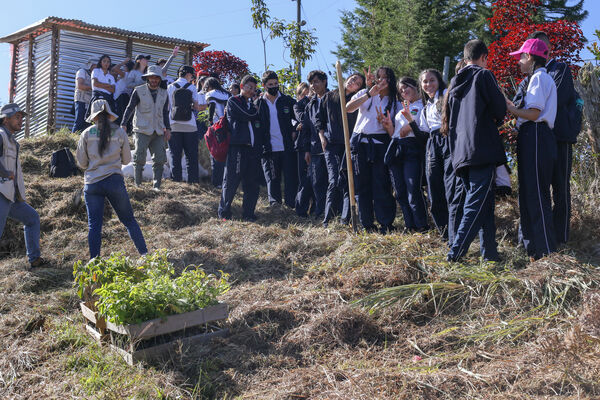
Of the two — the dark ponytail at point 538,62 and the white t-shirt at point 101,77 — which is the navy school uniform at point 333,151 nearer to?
the dark ponytail at point 538,62

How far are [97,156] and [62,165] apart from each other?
396 cm

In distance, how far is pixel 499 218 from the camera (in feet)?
21.0

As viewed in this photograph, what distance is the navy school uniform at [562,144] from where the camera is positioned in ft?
16.9

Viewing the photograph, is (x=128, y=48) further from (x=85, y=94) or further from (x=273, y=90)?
(x=273, y=90)

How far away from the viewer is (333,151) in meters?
7.43

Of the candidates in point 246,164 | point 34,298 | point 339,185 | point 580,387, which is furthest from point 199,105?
point 580,387

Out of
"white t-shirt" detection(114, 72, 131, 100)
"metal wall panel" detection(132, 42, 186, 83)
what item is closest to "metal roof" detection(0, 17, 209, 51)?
"metal wall panel" detection(132, 42, 186, 83)

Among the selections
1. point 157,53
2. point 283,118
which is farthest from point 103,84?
point 157,53

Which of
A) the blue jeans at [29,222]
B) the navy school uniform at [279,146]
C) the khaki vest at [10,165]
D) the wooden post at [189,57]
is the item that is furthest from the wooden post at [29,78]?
the blue jeans at [29,222]

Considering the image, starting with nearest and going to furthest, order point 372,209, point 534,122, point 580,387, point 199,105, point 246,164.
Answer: point 580,387
point 534,122
point 372,209
point 246,164
point 199,105

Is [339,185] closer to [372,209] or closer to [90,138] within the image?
[372,209]

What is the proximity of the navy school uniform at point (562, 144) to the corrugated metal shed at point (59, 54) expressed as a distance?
1236 cm

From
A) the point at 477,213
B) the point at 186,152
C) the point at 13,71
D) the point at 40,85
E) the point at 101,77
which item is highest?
the point at 13,71

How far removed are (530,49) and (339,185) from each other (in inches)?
114
